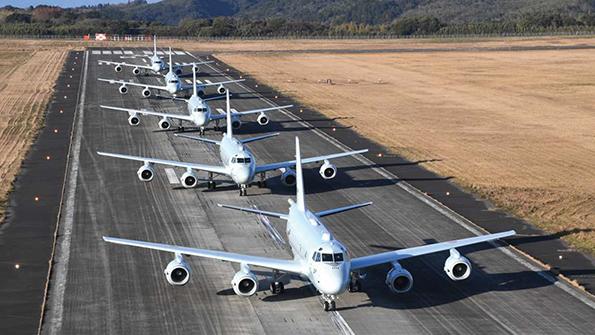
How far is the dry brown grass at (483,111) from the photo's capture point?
6562cm

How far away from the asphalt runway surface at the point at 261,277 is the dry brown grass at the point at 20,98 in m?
5.28

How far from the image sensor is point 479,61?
573ft

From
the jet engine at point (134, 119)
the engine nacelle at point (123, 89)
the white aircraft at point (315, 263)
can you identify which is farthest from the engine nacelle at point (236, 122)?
the white aircraft at point (315, 263)

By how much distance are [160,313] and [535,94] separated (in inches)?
3668

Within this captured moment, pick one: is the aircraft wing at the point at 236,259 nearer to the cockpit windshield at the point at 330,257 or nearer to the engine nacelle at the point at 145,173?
the cockpit windshield at the point at 330,257

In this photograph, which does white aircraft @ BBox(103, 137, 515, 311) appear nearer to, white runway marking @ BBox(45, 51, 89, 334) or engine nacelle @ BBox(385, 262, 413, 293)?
engine nacelle @ BBox(385, 262, 413, 293)

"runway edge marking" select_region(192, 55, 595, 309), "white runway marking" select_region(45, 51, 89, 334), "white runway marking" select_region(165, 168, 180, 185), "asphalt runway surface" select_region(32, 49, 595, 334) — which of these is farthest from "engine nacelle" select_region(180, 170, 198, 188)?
"runway edge marking" select_region(192, 55, 595, 309)

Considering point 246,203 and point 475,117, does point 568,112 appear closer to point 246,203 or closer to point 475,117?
point 475,117

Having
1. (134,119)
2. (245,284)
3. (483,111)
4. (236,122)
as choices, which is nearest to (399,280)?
(245,284)

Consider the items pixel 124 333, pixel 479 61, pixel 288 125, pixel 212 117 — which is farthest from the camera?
pixel 479 61

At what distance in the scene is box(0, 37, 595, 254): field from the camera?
6638 cm

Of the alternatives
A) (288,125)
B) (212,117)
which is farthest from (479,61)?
(212,117)

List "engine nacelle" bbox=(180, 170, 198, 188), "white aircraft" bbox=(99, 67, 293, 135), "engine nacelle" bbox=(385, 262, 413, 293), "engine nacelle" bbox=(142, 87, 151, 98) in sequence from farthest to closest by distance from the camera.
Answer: "engine nacelle" bbox=(142, 87, 151, 98) < "white aircraft" bbox=(99, 67, 293, 135) < "engine nacelle" bbox=(180, 170, 198, 188) < "engine nacelle" bbox=(385, 262, 413, 293)

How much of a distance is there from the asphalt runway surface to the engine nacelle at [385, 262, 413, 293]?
73 cm
